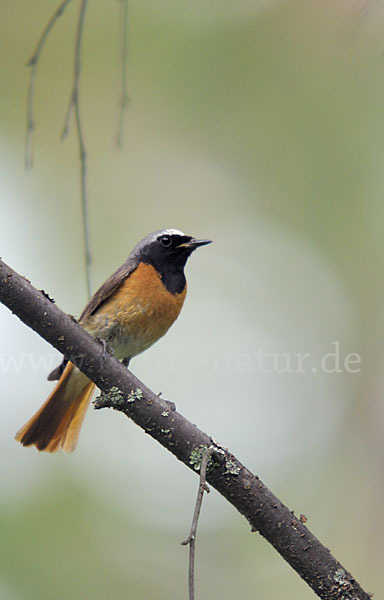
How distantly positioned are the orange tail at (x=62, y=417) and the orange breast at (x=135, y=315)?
0.34 metres

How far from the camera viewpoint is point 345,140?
7.57 metres

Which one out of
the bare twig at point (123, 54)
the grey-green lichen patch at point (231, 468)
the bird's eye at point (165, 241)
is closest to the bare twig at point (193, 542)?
the grey-green lichen patch at point (231, 468)

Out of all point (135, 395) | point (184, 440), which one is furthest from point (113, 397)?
point (184, 440)

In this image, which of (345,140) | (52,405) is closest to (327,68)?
(345,140)

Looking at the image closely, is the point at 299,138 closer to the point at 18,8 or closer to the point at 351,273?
the point at 351,273

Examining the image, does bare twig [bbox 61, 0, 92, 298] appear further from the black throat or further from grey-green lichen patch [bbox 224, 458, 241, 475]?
the black throat

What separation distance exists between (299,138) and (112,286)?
3968mm

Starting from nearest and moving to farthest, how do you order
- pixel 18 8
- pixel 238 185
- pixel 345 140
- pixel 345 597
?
pixel 345 597 < pixel 18 8 < pixel 345 140 < pixel 238 185

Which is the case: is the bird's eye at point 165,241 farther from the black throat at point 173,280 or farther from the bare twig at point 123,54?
the bare twig at point 123,54

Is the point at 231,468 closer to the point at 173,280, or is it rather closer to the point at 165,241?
the point at 173,280

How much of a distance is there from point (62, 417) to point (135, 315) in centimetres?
86

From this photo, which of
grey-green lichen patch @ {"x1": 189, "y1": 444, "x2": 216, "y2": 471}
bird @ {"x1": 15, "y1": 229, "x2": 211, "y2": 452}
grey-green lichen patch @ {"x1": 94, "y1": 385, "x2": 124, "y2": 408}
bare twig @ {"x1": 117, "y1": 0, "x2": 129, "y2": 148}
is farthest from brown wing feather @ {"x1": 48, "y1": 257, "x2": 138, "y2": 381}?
bare twig @ {"x1": 117, "y1": 0, "x2": 129, "y2": 148}

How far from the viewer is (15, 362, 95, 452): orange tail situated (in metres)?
4.63

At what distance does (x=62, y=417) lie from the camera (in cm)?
471
